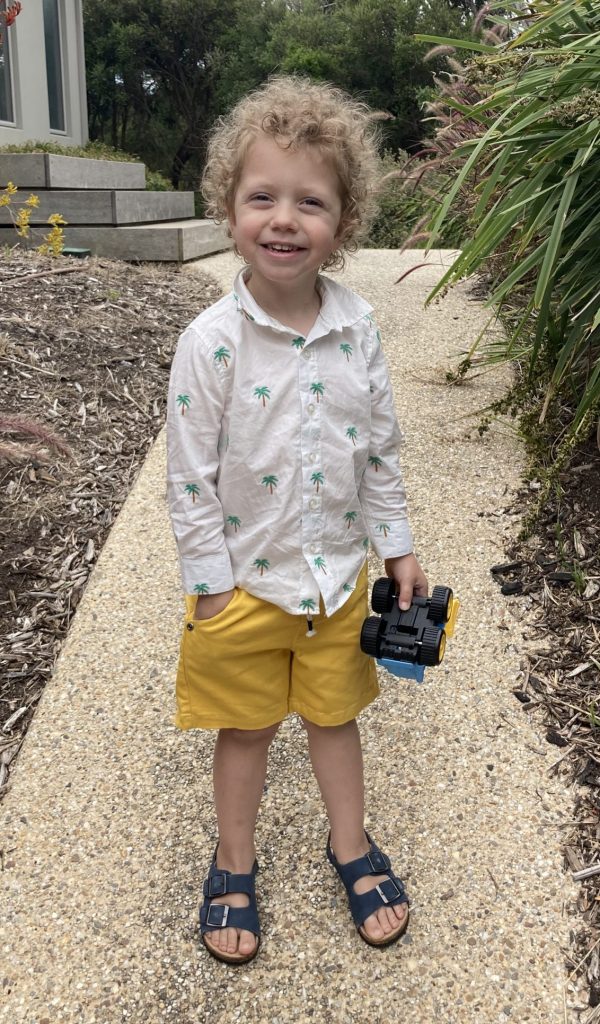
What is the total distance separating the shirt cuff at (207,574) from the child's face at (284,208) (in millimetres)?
514

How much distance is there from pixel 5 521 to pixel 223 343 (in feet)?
5.92

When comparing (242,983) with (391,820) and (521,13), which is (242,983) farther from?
(521,13)

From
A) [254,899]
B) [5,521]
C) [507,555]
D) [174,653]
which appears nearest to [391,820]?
[254,899]

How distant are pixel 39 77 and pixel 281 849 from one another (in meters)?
10.3

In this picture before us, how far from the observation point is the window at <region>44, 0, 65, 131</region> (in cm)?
1072

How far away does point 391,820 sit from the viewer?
202 centimetres

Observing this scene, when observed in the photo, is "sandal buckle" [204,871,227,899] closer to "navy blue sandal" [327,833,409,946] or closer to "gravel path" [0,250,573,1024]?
"gravel path" [0,250,573,1024]

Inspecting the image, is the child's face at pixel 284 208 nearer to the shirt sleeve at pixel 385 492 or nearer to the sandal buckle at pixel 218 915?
the shirt sleeve at pixel 385 492

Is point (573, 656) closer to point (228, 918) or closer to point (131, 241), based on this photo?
point (228, 918)

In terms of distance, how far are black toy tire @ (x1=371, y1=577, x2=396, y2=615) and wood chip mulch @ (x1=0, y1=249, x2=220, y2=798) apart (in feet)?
3.66

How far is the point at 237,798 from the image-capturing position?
5.73 ft

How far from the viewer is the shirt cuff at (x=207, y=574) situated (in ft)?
5.14

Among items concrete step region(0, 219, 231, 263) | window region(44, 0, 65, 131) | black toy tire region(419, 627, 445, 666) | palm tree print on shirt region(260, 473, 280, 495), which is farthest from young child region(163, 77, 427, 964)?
window region(44, 0, 65, 131)

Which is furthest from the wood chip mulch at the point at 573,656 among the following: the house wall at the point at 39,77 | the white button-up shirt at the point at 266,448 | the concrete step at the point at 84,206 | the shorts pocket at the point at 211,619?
the house wall at the point at 39,77
